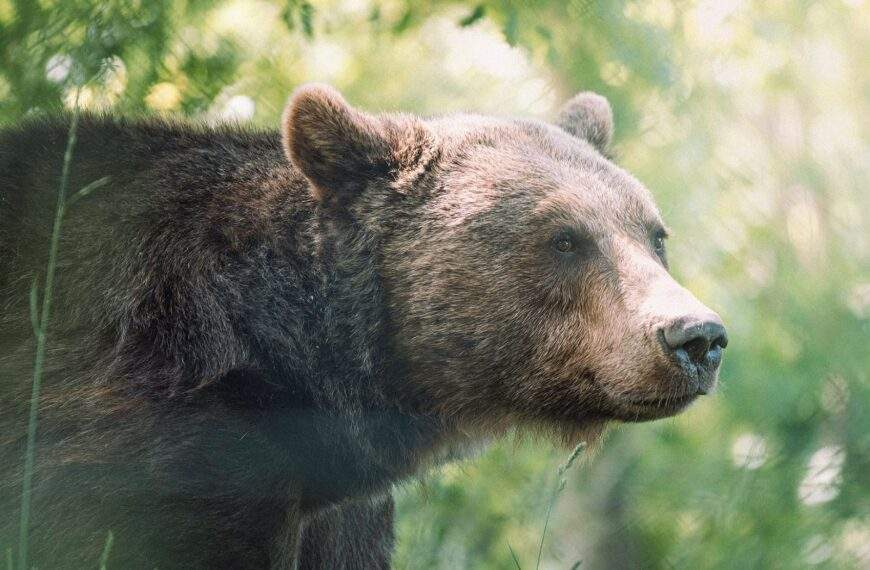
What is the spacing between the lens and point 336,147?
481cm

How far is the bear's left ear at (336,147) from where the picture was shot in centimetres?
477

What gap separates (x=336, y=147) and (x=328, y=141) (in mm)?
46

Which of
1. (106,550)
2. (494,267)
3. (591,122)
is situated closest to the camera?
(106,550)

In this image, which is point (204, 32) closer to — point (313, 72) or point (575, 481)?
point (313, 72)

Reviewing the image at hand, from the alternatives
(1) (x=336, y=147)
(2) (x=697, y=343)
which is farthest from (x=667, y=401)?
(1) (x=336, y=147)

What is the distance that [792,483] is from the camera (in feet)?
27.0

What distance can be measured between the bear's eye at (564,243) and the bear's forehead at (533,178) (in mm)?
70

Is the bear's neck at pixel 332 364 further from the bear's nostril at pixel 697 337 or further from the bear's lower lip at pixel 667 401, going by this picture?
the bear's nostril at pixel 697 337

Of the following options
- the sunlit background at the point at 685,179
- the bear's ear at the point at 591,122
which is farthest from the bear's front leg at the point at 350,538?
the bear's ear at the point at 591,122

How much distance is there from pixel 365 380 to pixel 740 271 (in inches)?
232

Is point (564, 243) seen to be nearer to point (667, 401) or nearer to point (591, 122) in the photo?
point (667, 401)

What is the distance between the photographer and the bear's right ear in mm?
4762

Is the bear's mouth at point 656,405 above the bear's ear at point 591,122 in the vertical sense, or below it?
below

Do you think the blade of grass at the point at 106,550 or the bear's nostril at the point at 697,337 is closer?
the blade of grass at the point at 106,550
